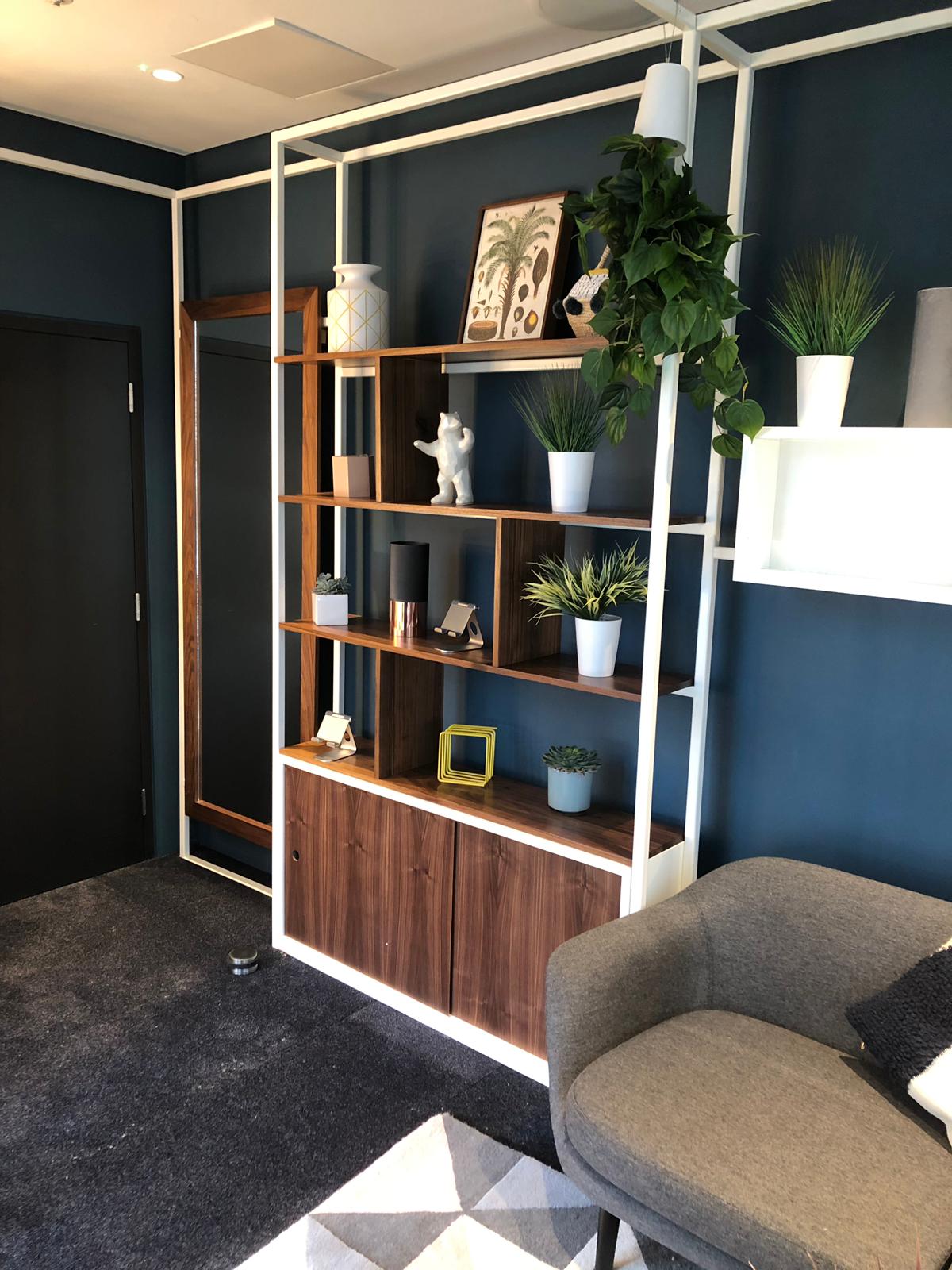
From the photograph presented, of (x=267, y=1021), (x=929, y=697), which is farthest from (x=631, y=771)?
(x=267, y=1021)

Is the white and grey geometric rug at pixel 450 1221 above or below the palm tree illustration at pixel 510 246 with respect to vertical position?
below

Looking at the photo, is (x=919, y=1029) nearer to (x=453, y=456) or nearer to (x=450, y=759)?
(x=450, y=759)

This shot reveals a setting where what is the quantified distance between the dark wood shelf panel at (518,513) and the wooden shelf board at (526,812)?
2.53ft

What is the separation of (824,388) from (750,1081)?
4.53ft

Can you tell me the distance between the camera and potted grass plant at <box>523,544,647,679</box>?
2.53 metres

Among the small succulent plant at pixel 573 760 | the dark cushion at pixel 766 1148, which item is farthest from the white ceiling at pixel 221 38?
the dark cushion at pixel 766 1148

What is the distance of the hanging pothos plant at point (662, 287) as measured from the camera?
2.06 m

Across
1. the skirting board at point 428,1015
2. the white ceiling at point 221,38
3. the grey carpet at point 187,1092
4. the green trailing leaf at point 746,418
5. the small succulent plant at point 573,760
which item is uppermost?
the white ceiling at point 221,38

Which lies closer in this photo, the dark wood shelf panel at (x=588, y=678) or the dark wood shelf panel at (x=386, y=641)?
the dark wood shelf panel at (x=588, y=678)

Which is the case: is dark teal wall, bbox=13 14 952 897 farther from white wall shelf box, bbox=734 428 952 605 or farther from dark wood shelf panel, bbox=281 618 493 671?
dark wood shelf panel, bbox=281 618 493 671

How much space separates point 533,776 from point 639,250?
1547mm

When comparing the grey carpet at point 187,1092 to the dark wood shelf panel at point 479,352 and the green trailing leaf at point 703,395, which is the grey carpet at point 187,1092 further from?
the dark wood shelf panel at point 479,352

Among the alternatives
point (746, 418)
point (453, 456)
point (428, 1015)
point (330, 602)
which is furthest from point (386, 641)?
point (746, 418)

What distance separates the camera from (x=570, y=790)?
2.71 m
